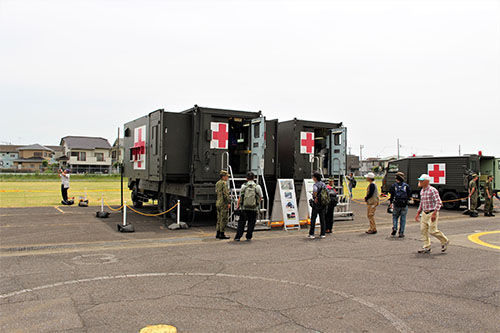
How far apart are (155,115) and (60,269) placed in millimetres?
6997

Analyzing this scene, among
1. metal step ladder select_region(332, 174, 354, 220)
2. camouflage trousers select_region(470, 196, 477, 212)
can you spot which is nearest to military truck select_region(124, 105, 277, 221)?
metal step ladder select_region(332, 174, 354, 220)

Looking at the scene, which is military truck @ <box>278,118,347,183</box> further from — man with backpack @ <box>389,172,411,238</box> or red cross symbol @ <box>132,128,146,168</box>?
red cross symbol @ <box>132,128,146,168</box>

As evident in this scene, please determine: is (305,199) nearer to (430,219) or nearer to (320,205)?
(320,205)

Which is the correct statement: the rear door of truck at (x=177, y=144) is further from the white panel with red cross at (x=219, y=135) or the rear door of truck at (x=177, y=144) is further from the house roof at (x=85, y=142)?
the house roof at (x=85, y=142)

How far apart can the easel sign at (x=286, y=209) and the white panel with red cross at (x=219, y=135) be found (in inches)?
84.6

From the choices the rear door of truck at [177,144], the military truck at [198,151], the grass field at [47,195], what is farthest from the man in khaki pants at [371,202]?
the grass field at [47,195]

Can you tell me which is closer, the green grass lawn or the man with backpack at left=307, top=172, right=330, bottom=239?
the man with backpack at left=307, top=172, right=330, bottom=239

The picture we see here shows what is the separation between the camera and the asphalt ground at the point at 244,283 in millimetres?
4508

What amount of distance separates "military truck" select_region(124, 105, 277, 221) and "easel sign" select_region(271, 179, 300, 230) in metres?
0.45

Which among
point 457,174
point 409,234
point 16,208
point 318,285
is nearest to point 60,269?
point 318,285

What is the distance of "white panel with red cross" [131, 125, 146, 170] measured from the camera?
14.4 meters

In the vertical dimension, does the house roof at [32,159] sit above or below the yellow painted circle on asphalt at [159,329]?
above

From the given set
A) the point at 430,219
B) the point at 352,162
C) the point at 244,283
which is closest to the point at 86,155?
the point at 352,162

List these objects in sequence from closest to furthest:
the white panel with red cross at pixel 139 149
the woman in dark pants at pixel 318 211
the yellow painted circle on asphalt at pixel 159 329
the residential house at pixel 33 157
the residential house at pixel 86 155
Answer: the yellow painted circle on asphalt at pixel 159 329 → the woman in dark pants at pixel 318 211 → the white panel with red cross at pixel 139 149 → the residential house at pixel 86 155 → the residential house at pixel 33 157
